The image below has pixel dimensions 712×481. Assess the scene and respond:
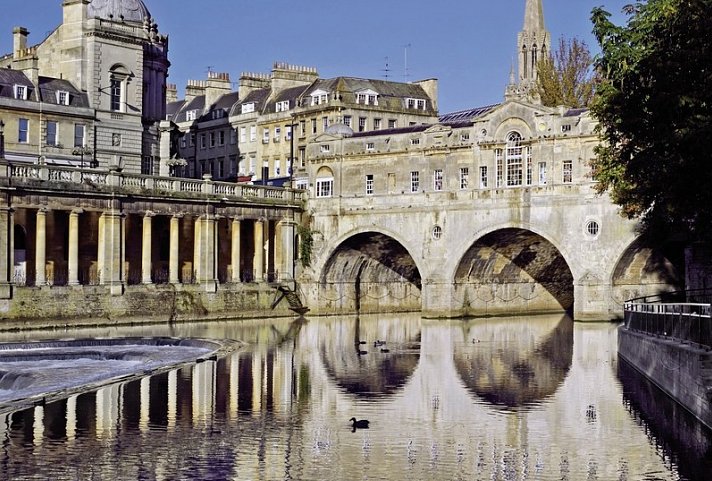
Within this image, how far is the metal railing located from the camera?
26.5 m

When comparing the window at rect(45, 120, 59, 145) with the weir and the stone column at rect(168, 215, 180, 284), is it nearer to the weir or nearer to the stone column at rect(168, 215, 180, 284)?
the stone column at rect(168, 215, 180, 284)

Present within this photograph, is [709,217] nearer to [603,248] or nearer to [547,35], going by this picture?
[603,248]

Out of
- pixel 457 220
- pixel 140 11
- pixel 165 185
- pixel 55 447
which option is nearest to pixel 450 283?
pixel 457 220

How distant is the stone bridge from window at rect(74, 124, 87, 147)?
Result: 14.3 m

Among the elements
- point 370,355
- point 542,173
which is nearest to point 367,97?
point 542,173

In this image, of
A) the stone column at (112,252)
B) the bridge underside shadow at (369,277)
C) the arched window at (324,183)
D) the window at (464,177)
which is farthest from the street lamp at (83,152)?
the window at (464,177)

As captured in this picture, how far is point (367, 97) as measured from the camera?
3735 inches

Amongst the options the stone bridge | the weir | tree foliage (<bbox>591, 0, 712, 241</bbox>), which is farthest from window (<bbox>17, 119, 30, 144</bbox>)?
tree foliage (<bbox>591, 0, 712, 241</bbox>)

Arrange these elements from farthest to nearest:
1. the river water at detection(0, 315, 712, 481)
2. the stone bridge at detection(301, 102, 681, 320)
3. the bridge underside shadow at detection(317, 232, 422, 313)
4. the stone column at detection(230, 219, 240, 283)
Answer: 1. the bridge underside shadow at detection(317, 232, 422, 313)
2. the stone column at detection(230, 219, 240, 283)
3. the stone bridge at detection(301, 102, 681, 320)
4. the river water at detection(0, 315, 712, 481)

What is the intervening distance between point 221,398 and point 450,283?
114 feet

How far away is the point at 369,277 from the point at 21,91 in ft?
75.4

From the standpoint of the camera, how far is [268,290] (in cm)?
6875

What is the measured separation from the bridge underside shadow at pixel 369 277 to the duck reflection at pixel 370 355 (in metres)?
6.10

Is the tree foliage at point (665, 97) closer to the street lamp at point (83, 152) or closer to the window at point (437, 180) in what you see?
the window at point (437, 180)
